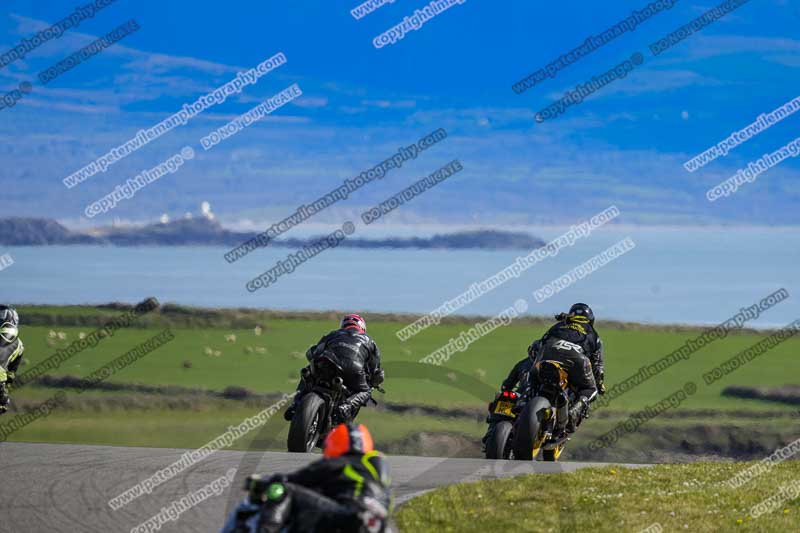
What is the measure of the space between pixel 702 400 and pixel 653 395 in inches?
285

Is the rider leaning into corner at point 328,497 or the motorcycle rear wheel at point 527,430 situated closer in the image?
the rider leaning into corner at point 328,497

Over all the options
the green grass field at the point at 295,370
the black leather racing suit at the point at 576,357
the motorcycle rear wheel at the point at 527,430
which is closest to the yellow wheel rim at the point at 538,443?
the motorcycle rear wheel at the point at 527,430

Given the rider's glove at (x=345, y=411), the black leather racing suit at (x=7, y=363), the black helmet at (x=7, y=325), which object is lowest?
the rider's glove at (x=345, y=411)

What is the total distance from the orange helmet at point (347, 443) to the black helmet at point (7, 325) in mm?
11991

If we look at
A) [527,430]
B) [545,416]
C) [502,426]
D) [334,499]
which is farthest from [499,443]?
[334,499]

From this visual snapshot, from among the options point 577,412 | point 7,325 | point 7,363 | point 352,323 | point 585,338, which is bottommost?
point 577,412

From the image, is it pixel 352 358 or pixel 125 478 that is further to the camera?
pixel 352 358

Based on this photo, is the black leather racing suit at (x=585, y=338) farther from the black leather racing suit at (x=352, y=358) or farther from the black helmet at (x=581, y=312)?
→ the black leather racing suit at (x=352, y=358)

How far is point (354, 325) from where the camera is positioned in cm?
1777

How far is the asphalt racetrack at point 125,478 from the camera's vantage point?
12.3 meters

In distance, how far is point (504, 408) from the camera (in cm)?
1672

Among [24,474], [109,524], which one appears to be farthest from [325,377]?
[109,524]

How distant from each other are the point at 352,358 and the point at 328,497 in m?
9.27

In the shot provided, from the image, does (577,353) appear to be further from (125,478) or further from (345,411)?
(125,478)
